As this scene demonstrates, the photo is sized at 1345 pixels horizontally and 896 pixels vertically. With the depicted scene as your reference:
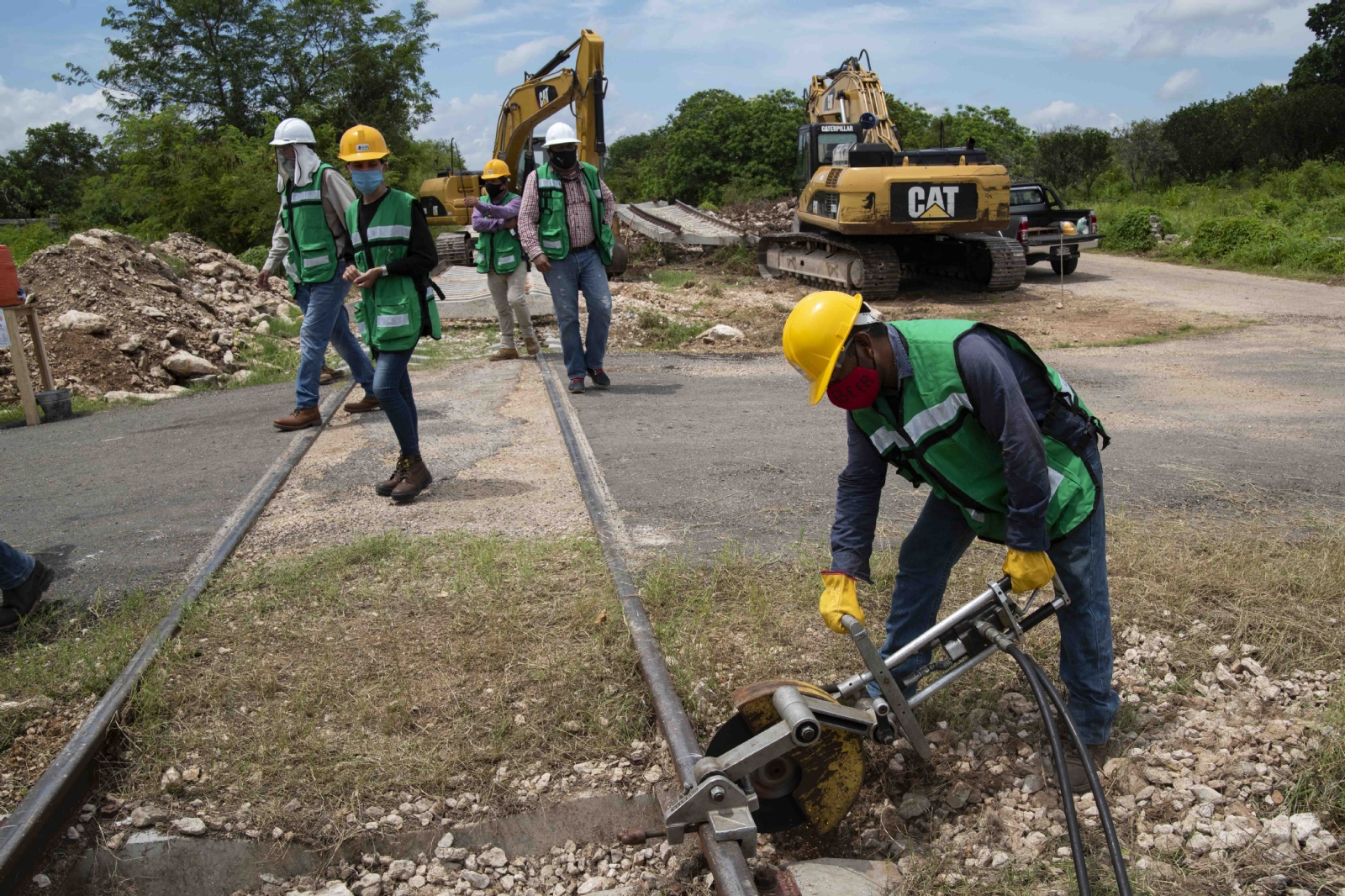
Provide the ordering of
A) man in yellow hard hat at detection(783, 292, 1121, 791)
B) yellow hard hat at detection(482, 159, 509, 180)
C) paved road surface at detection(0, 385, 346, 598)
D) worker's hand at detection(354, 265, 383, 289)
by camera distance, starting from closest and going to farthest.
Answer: man in yellow hard hat at detection(783, 292, 1121, 791), paved road surface at detection(0, 385, 346, 598), worker's hand at detection(354, 265, 383, 289), yellow hard hat at detection(482, 159, 509, 180)

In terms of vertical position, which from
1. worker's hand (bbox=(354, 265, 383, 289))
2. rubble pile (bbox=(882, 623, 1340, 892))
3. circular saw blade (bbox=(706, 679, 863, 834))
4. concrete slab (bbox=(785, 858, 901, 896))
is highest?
worker's hand (bbox=(354, 265, 383, 289))

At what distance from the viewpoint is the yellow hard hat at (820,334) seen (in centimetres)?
279

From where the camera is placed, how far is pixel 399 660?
12.7ft

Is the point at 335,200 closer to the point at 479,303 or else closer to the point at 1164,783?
the point at 1164,783

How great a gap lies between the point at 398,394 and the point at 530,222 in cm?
288

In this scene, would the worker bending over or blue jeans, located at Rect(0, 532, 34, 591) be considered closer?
blue jeans, located at Rect(0, 532, 34, 591)

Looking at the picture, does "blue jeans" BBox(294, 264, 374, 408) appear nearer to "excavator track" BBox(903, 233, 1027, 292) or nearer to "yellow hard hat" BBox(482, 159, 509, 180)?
"yellow hard hat" BBox(482, 159, 509, 180)

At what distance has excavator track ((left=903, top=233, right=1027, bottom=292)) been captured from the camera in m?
15.7

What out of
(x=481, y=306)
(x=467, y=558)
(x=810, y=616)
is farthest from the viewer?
(x=481, y=306)

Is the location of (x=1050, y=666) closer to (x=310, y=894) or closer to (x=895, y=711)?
(x=895, y=711)

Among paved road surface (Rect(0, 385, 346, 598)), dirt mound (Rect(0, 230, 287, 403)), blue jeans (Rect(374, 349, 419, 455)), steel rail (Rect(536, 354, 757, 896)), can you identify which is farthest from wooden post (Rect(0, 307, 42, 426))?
steel rail (Rect(536, 354, 757, 896))

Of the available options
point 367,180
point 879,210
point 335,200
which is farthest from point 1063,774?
point 879,210

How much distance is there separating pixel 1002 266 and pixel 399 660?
1368 centimetres

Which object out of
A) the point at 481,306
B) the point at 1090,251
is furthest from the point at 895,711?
the point at 1090,251
